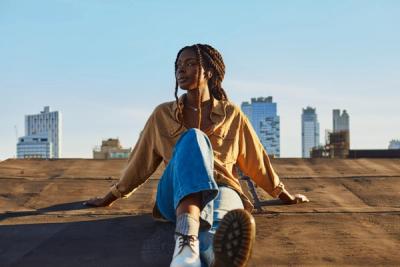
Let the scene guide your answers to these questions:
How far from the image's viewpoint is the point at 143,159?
2883mm

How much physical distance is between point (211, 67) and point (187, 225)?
1048 mm

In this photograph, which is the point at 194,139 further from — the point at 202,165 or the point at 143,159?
the point at 143,159

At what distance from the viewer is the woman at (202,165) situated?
1847 millimetres

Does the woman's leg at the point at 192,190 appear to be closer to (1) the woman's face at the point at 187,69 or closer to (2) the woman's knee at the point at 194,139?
(2) the woman's knee at the point at 194,139

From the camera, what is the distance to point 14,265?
224cm

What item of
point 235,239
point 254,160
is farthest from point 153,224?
point 235,239

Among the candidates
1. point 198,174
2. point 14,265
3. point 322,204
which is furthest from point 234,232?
point 322,204

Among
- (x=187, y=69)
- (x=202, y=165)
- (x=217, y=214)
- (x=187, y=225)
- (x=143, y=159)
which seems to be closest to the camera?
(x=187, y=225)

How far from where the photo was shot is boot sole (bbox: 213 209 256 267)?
1.73 metres

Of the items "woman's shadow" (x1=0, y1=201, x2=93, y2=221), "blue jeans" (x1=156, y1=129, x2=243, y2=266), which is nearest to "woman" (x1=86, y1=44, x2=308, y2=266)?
"blue jeans" (x1=156, y1=129, x2=243, y2=266)

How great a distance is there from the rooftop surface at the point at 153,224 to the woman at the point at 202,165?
0.51ft

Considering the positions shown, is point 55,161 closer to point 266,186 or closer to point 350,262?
point 266,186

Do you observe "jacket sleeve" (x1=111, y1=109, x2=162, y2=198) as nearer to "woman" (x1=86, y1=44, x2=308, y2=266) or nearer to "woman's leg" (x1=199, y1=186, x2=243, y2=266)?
"woman" (x1=86, y1=44, x2=308, y2=266)

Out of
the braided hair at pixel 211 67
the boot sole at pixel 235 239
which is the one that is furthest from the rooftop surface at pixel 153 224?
the braided hair at pixel 211 67
